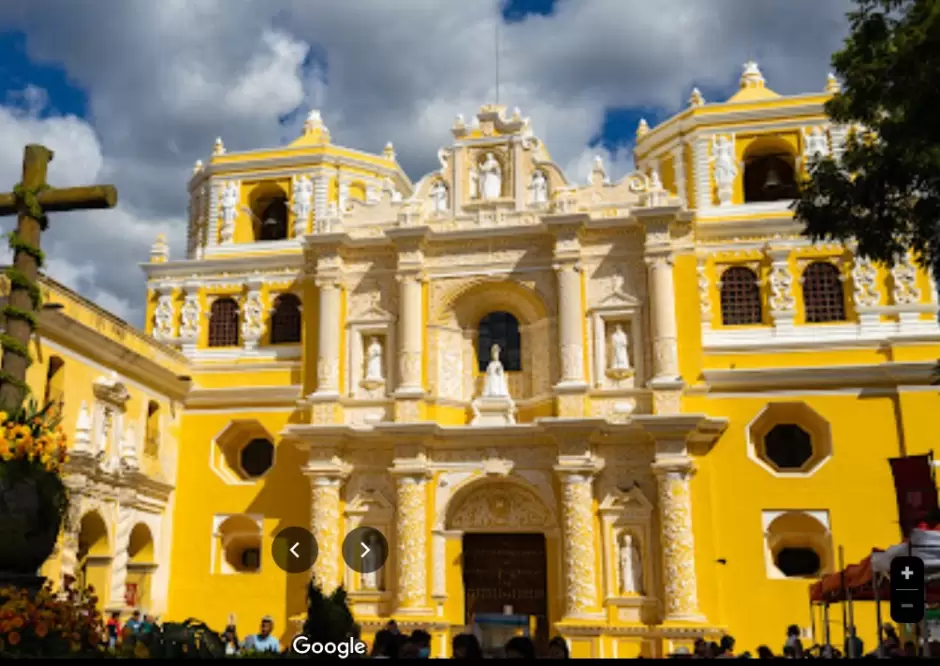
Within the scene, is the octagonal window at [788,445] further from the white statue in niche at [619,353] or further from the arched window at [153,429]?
the arched window at [153,429]

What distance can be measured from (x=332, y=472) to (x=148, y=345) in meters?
5.35

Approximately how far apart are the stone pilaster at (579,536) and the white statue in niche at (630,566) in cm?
64

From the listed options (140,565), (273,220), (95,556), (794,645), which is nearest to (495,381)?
(273,220)

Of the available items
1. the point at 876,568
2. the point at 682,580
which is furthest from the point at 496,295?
the point at 876,568

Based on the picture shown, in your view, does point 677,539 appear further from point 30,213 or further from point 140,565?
point 30,213

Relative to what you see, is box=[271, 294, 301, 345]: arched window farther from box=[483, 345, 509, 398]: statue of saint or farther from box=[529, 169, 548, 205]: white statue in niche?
box=[529, 169, 548, 205]: white statue in niche

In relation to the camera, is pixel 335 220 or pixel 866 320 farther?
pixel 335 220

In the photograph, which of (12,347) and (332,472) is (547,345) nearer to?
(332,472)

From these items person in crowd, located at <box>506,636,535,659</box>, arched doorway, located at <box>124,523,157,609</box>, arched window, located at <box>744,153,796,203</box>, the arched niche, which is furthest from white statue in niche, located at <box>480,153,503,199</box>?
person in crowd, located at <box>506,636,535,659</box>

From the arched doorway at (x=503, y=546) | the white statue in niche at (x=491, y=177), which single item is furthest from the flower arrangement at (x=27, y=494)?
the white statue in niche at (x=491, y=177)

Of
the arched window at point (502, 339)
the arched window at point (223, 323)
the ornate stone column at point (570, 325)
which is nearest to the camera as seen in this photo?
the ornate stone column at point (570, 325)

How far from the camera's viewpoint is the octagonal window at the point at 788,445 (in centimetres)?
2252

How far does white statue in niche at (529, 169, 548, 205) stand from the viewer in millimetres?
24250

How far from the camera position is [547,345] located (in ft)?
76.6
